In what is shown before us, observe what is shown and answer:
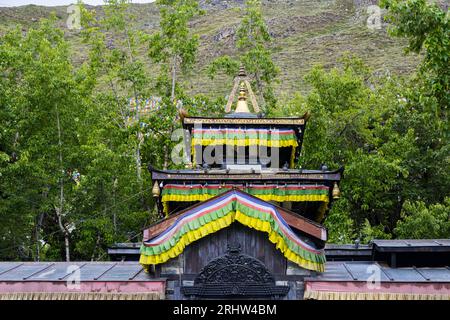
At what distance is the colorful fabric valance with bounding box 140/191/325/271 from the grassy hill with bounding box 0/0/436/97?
47.7 metres

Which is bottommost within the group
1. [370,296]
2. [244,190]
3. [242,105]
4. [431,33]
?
[370,296]

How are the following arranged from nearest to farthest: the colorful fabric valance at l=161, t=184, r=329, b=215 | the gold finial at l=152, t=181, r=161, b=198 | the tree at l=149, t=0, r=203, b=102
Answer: the gold finial at l=152, t=181, r=161, b=198 → the colorful fabric valance at l=161, t=184, r=329, b=215 → the tree at l=149, t=0, r=203, b=102

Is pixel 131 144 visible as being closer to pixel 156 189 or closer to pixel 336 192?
pixel 156 189

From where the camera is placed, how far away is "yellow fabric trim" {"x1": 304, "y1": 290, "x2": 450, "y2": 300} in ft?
43.7

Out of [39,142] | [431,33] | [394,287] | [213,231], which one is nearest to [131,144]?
[39,142]

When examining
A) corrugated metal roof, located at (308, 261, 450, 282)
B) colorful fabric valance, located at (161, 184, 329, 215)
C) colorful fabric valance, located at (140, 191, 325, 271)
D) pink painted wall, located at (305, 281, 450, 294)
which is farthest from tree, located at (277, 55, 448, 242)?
pink painted wall, located at (305, 281, 450, 294)

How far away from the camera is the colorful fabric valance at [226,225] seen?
45.6 feet

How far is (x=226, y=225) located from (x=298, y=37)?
91.6 meters

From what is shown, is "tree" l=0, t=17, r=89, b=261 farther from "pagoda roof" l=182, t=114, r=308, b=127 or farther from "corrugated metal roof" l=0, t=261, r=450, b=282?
"corrugated metal roof" l=0, t=261, r=450, b=282

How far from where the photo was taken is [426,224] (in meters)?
30.3

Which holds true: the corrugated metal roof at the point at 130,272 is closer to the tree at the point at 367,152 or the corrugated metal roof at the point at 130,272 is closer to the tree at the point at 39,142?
the tree at the point at 39,142

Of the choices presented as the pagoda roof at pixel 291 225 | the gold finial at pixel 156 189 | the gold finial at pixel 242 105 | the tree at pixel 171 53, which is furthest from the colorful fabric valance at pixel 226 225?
the tree at pixel 171 53
